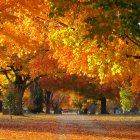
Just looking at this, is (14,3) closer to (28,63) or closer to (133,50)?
(133,50)

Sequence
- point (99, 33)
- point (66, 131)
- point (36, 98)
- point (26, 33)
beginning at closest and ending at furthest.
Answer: point (99, 33) → point (66, 131) → point (26, 33) → point (36, 98)

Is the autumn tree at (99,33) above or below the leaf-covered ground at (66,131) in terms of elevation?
above

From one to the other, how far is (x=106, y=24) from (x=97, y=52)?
544 cm

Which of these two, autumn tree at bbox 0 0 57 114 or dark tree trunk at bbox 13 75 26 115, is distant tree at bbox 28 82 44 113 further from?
autumn tree at bbox 0 0 57 114

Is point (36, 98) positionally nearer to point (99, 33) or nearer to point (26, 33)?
point (26, 33)

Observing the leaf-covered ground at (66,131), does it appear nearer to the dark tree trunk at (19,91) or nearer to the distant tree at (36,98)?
the dark tree trunk at (19,91)

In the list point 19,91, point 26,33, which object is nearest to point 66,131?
point 26,33

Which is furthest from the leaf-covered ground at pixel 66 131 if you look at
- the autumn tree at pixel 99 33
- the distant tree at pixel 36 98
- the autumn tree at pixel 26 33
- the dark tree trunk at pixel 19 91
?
the distant tree at pixel 36 98

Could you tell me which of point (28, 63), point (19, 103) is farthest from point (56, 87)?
point (28, 63)

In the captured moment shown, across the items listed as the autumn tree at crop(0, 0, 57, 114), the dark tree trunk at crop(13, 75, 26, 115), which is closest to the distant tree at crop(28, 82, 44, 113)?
the dark tree trunk at crop(13, 75, 26, 115)

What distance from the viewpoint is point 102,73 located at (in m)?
22.0

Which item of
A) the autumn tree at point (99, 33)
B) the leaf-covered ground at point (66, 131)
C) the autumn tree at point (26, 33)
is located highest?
the autumn tree at point (26, 33)

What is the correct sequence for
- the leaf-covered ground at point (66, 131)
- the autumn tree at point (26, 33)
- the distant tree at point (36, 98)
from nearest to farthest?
the autumn tree at point (26, 33) → the leaf-covered ground at point (66, 131) → the distant tree at point (36, 98)

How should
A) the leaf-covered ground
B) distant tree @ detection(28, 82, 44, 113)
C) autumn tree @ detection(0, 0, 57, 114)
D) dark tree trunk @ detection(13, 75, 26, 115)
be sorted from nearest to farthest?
autumn tree @ detection(0, 0, 57, 114), the leaf-covered ground, dark tree trunk @ detection(13, 75, 26, 115), distant tree @ detection(28, 82, 44, 113)
